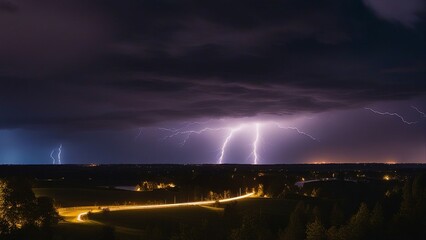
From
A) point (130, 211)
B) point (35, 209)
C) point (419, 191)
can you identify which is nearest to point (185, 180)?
point (130, 211)

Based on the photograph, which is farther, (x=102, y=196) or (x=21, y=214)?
(x=102, y=196)

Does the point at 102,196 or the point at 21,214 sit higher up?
the point at 21,214

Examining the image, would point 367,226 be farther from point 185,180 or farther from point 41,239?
point 185,180

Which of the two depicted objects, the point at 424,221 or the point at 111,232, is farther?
the point at 424,221

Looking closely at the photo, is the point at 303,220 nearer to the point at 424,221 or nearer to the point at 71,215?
the point at 424,221

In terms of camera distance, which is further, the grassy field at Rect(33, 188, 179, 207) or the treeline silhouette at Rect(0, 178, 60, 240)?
the grassy field at Rect(33, 188, 179, 207)

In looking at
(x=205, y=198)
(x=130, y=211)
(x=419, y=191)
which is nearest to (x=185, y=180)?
(x=205, y=198)

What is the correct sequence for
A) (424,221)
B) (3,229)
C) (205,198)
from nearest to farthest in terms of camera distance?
(3,229) < (424,221) < (205,198)

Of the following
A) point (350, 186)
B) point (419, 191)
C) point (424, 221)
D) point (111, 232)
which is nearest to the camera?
point (111, 232)

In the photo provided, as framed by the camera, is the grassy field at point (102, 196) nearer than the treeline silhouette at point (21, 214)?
No
